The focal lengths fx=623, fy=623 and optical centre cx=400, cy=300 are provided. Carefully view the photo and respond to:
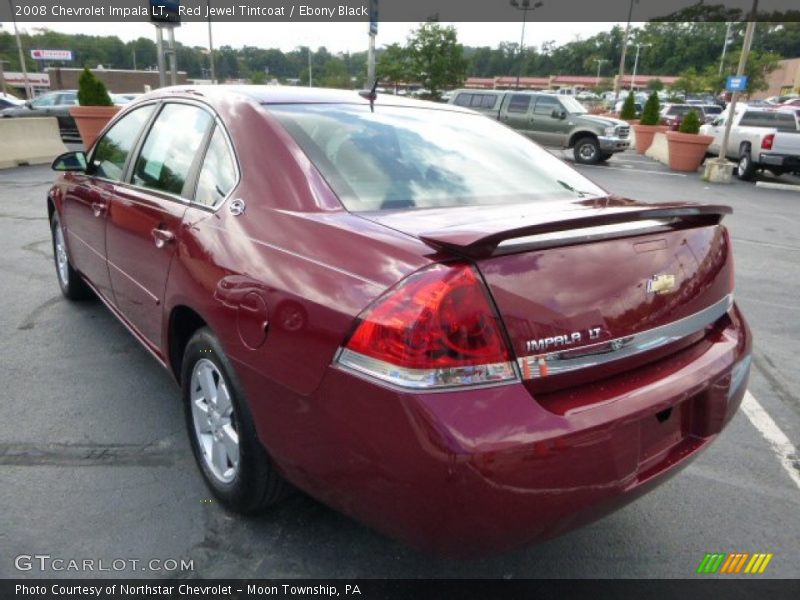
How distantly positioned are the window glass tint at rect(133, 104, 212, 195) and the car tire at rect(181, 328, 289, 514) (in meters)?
0.82

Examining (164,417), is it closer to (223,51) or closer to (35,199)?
(35,199)

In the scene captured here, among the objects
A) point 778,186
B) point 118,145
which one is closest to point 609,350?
point 118,145

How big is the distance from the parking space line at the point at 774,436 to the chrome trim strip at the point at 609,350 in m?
1.32

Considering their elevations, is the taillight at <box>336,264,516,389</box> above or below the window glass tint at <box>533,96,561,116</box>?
above

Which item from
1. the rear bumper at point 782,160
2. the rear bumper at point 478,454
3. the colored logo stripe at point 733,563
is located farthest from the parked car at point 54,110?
the colored logo stripe at point 733,563

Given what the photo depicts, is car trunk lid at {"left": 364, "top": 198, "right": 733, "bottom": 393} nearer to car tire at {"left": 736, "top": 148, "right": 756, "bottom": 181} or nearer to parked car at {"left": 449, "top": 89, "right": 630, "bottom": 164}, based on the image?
car tire at {"left": 736, "top": 148, "right": 756, "bottom": 181}

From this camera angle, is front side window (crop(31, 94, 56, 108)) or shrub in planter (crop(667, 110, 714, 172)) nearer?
shrub in planter (crop(667, 110, 714, 172))

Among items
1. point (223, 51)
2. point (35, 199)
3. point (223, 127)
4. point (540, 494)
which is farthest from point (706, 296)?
point (223, 51)

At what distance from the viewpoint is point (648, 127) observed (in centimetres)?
2173

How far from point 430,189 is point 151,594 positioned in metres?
1.75

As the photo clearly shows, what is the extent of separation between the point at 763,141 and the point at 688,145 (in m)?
2.05

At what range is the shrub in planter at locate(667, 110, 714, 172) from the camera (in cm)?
1662

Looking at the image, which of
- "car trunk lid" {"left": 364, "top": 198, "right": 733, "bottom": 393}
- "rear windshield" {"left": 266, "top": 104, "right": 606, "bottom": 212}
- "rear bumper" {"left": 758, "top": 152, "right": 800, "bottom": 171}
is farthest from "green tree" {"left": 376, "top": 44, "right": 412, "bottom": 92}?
"car trunk lid" {"left": 364, "top": 198, "right": 733, "bottom": 393}

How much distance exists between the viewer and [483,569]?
2240 millimetres
